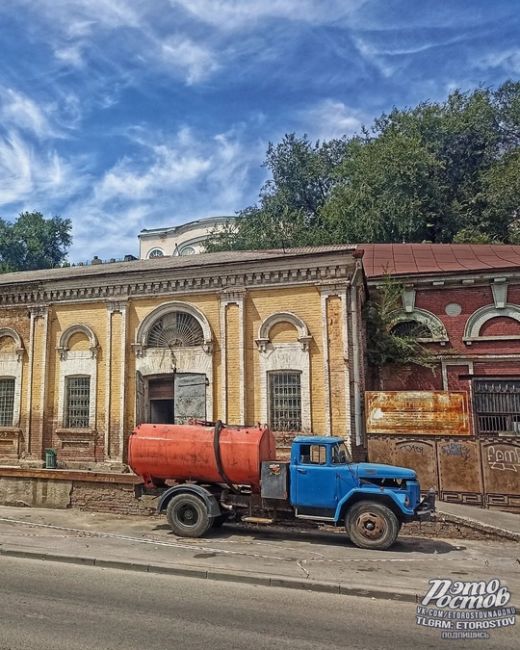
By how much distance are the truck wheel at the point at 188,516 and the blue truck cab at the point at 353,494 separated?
6.17ft

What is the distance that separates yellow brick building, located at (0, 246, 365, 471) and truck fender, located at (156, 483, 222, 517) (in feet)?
17.0

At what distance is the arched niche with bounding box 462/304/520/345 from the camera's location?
63.2ft

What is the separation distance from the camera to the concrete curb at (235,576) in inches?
306

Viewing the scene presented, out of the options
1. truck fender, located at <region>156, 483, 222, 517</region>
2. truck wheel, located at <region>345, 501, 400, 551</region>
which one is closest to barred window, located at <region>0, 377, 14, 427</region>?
truck fender, located at <region>156, 483, 222, 517</region>

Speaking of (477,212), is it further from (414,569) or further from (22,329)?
(414,569)

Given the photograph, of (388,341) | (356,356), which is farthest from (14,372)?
(388,341)

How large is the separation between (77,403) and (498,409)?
1385 centimetres

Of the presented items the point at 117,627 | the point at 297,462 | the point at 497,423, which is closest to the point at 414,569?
the point at 297,462

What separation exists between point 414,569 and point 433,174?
33.6 meters

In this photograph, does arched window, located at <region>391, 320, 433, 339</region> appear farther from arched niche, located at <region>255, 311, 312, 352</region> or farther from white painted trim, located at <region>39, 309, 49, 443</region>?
white painted trim, located at <region>39, 309, 49, 443</region>

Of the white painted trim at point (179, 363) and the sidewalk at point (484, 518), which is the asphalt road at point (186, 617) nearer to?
the sidewalk at point (484, 518)

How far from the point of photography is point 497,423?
54.3ft

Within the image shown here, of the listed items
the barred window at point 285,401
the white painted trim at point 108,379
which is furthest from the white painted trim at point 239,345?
the white painted trim at point 108,379

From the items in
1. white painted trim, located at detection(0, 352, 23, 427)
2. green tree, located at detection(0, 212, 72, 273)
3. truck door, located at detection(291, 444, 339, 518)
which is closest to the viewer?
truck door, located at detection(291, 444, 339, 518)
